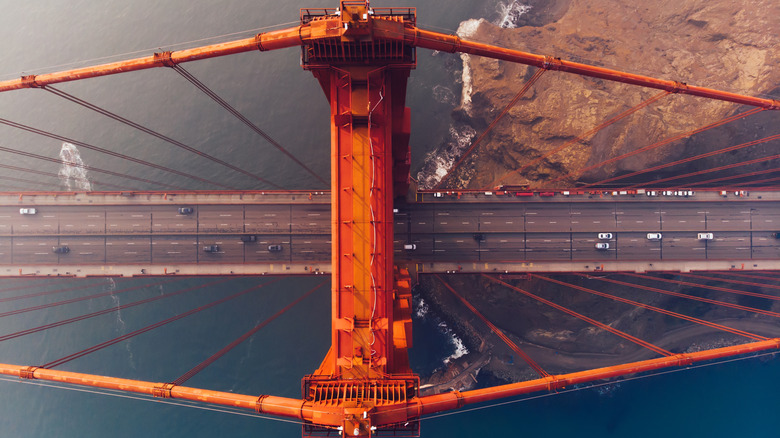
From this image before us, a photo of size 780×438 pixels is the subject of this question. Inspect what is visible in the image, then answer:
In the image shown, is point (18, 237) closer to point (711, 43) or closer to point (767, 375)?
point (711, 43)

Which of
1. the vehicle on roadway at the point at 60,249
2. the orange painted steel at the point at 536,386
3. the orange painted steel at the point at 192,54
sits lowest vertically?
the orange painted steel at the point at 536,386

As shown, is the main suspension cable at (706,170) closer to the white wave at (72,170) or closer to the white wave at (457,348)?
the white wave at (457,348)

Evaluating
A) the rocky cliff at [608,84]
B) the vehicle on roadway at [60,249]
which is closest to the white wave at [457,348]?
the rocky cliff at [608,84]

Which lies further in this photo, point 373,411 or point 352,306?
point 352,306

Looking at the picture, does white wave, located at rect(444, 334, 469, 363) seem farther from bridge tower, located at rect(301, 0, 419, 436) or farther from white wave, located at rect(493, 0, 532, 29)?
white wave, located at rect(493, 0, 532, 29)

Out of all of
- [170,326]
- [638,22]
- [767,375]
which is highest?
[638,22]

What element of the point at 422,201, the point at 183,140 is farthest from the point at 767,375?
the point at 183,140
